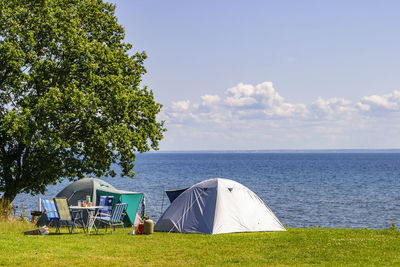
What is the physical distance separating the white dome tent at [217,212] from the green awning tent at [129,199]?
2462 millimetres

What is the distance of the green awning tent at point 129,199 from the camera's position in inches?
810

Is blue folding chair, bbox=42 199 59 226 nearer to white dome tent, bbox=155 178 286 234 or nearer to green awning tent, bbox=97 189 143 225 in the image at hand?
green awning tent, bbox=97 189 143 225

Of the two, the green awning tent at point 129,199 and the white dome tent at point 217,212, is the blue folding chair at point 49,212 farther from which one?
the white dome tent at point 217,212

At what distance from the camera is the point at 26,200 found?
153 feet

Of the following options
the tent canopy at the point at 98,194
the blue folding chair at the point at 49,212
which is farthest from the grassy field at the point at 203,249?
the tent canopy at the point at 98,194

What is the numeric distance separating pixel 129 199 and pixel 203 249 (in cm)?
740

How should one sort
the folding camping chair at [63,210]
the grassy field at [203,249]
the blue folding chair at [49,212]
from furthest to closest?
1. the blue folding chair at [49,212]
2. the folding camping chair at [63,210]
3. the grassy field at [203,249]

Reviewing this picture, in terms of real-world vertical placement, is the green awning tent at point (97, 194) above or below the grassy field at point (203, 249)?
above

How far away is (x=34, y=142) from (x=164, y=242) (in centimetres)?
729

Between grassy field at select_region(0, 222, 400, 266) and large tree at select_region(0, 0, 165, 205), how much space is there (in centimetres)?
401

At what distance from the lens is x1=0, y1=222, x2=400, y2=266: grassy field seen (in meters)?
12.0

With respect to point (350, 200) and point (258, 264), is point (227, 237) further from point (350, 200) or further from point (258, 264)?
point (350, 200)

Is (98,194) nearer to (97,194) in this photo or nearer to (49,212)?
(97,194)

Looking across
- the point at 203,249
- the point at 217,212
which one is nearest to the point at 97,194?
the point at 217,212
